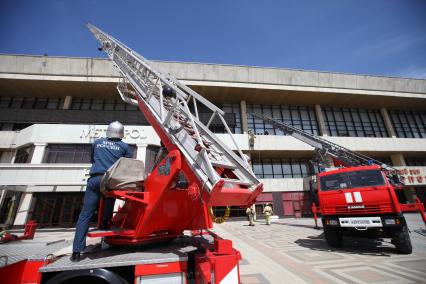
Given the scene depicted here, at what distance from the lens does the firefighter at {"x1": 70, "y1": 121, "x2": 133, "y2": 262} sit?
312 cm

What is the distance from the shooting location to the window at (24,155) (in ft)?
56.5

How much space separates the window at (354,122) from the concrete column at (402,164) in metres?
3.63

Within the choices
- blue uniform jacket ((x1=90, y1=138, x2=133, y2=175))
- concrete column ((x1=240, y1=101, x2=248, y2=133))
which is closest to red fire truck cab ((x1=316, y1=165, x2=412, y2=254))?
blue uniform jacket ((x1=90, y1=138, x2=133, y2=175))

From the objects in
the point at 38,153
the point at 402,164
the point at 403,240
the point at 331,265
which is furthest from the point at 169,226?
the point at 402,164

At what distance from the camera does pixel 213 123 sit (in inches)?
953

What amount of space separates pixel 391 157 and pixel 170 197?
34.0m

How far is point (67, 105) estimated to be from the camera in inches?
916

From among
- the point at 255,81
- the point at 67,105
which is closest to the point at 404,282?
the point at 255,81

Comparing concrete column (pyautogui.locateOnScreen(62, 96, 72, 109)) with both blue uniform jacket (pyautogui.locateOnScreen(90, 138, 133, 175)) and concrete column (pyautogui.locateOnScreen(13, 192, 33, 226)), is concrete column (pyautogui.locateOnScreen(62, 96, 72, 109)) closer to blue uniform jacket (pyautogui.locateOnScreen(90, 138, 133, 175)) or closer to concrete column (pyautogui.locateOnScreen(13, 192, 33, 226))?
concrete column (pyautogui.locateOnScreen(13, 192, 33, 226))

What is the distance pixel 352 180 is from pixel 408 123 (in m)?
33.4

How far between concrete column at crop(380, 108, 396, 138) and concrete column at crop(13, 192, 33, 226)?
4141 centimetres

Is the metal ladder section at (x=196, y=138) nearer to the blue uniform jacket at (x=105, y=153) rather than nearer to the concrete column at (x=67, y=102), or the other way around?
the blue uniform jacket at (x=105, y=153)

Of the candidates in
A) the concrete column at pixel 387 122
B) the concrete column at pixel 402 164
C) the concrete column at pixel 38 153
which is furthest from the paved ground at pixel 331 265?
the concrete column at pixel 387 122

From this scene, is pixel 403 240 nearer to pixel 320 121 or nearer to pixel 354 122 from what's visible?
pixel 320 121
